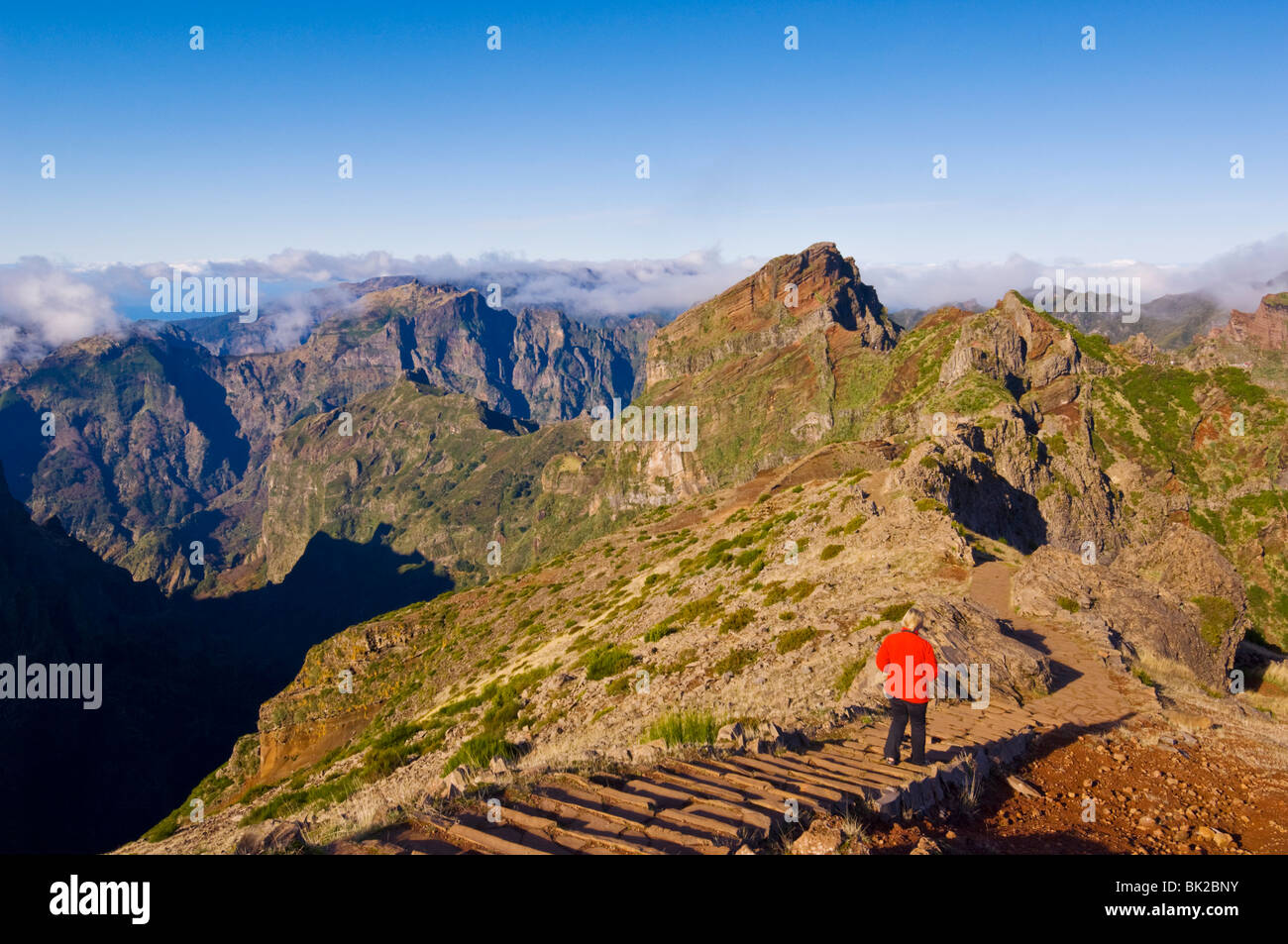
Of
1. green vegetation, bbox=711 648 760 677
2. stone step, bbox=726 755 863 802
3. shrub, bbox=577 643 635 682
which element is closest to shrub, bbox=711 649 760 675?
green vegetation, bbox=711 648 760 677

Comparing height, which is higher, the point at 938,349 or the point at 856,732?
the point at 938,349

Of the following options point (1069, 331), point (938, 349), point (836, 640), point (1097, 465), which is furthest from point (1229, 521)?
point (836, 640)

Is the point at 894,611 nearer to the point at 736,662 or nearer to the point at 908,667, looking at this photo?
the point at 736,662

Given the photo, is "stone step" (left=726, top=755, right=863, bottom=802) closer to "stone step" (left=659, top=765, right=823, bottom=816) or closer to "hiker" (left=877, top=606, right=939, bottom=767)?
"stone step" (left=659, top=765, right=823, bottom=816)

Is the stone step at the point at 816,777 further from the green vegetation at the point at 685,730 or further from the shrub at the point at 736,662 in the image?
the shrub at the point at 736,662

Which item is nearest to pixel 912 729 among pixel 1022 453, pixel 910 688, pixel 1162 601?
pixel 910 688

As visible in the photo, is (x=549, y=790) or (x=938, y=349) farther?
(x=938, y=349)
